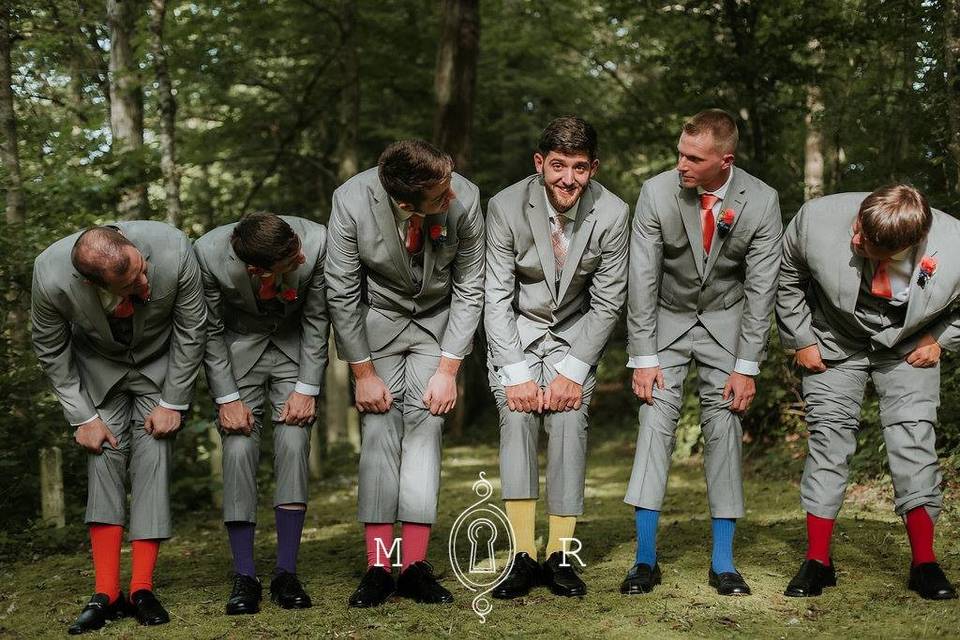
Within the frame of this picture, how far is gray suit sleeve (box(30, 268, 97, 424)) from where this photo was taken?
4.18m

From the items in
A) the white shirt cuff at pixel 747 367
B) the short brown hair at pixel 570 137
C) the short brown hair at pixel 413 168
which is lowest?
the white shirt cuff at pixel 747 367

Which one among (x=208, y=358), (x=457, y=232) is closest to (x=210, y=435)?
(x=208, y=358)

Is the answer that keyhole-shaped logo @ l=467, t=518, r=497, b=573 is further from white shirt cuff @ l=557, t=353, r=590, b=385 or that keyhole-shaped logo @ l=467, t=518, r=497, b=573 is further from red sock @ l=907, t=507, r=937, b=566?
red sock @ l=907, t=507, r=937, b=566

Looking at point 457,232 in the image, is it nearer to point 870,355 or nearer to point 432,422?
point 432,422

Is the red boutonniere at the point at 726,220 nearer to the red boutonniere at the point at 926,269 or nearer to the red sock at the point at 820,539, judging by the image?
the red boutonniere at the point at 926,269

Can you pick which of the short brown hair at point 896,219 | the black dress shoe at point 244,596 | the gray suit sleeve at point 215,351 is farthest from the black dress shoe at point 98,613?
the short brown hair at point 896,219

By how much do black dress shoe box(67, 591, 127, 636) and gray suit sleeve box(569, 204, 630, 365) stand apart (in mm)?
2389

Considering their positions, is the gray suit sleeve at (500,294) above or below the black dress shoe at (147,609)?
above

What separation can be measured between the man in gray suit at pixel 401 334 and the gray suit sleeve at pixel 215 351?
547mm

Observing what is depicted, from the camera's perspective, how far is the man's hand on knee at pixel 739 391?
4.48 m

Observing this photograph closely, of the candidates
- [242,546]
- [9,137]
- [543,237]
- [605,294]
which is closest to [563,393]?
[605,294]

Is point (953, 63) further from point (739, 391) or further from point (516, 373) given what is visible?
point (516, 373)

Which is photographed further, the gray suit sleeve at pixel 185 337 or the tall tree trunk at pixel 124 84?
the tall tree trunk at pixel 124 84

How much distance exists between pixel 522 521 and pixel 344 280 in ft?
4.71
